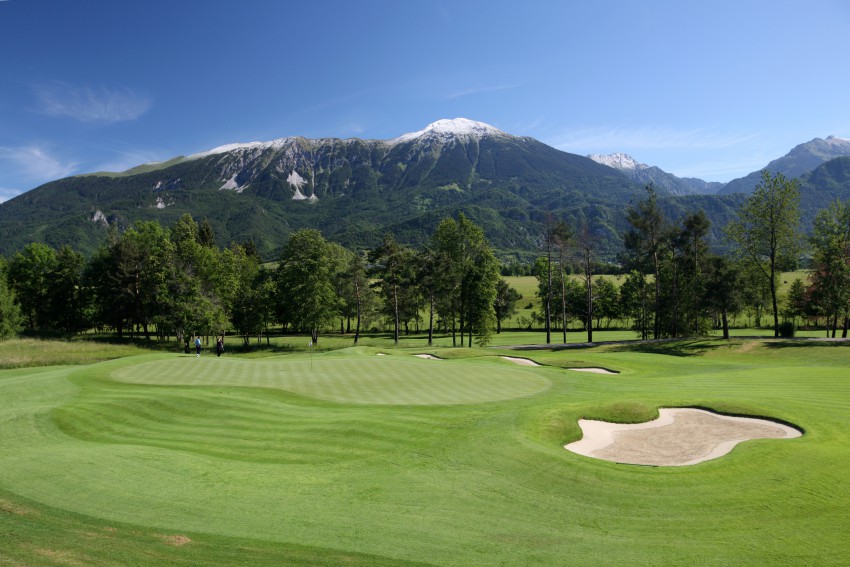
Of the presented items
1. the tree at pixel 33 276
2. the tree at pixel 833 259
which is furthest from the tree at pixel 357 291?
the tree at pixel 833 259

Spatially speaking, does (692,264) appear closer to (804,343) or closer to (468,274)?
(804,343)

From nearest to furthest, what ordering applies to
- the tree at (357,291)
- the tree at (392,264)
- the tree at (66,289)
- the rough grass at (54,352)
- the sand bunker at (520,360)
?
the sand bunker at (520,360) → the rough grass at (54,352) → the tree at (392,264) → the tree at (357,291) → the tree at (66,289)

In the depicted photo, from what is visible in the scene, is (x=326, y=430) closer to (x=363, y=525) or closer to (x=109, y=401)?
(x=363, y=525)

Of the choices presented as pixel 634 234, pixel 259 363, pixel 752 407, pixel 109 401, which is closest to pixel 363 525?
pixel 109 401

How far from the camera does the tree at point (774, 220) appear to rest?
51.7 m

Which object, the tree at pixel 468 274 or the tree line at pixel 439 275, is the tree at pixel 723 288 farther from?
the tree at pixel 468 274

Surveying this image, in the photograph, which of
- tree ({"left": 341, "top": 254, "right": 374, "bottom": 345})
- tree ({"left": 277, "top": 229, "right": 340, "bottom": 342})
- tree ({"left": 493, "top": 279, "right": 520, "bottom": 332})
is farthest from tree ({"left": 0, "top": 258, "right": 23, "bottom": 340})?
tree ({"left": 493, "top": 279, "right": 520, "bottom": 332})

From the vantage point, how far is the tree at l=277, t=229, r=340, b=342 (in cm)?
6750

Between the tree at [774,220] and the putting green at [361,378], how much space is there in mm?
39675

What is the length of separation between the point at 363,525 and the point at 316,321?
59.1m

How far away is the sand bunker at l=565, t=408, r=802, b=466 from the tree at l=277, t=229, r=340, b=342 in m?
52.8

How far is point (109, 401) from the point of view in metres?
21.3

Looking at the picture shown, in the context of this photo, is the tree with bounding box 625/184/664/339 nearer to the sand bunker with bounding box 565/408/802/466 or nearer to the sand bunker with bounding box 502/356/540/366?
the sand bunker with bounding box 502/356/540/366

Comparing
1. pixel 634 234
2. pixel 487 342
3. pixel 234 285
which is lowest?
pixel 487 342
